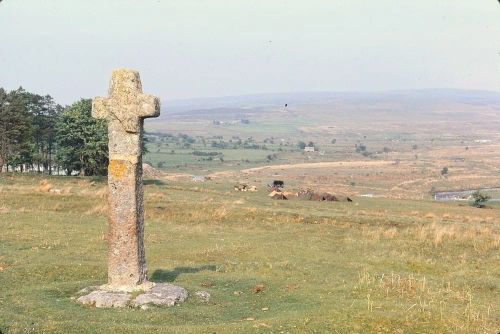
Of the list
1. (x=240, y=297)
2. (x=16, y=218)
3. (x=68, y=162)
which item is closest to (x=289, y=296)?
(x=240, y=297)

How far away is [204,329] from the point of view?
46.5 ft

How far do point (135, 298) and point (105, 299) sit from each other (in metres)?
0.84

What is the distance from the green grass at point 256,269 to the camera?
1514 cm

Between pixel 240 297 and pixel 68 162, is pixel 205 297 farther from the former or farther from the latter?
pixel 68 162

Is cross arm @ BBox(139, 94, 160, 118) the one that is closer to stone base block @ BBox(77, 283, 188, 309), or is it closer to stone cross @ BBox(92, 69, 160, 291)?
stone cross @ BBox(92, 69, 160, 291)

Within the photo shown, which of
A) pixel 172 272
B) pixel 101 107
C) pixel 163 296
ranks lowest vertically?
pixel 172 272

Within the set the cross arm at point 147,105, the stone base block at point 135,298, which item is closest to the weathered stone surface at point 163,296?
the stone base block at point 135,298

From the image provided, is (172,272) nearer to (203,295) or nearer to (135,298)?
(203,295)

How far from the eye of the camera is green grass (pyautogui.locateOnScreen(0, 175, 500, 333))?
15.1m

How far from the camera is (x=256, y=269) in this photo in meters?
24.0

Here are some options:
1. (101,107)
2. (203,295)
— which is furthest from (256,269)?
(101,107)

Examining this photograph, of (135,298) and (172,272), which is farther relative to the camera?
(172,272)

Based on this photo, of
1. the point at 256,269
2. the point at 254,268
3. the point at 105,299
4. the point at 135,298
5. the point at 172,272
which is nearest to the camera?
the point at 105,299

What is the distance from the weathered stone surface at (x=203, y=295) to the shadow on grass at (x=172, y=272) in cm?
256
